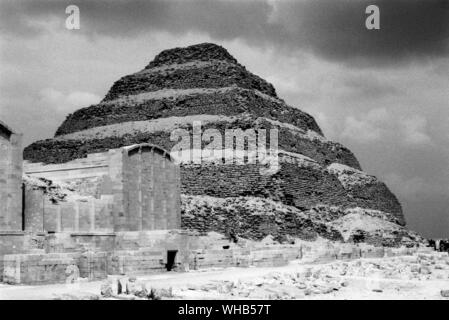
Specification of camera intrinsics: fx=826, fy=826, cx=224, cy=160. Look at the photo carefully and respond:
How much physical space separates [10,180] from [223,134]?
106 feet

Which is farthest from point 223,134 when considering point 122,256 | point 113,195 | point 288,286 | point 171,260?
point 288,286

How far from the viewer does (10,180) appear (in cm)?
2775

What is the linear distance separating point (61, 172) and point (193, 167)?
22400 mm

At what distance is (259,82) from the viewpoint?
2699 inches

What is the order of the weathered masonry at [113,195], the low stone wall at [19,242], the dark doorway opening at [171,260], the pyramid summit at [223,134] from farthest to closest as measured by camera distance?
the pyramid summit at [223,134]
the weathered masonry at [113,195]
the dark doorway opening at [171,260]
the low stone wall at [19,242]

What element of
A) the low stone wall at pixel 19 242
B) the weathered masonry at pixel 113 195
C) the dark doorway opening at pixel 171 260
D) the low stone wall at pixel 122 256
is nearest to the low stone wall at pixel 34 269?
the low stone wall at pixel 122 256

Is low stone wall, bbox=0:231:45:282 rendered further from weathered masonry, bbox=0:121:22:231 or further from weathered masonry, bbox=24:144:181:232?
weathered masonry, bbox=24:144:181:232

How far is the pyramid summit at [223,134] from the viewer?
180ft

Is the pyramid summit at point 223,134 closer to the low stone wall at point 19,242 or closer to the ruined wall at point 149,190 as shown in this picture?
the ruined wall at point 149,190

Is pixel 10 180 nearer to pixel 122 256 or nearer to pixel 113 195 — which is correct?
pixel 122 256

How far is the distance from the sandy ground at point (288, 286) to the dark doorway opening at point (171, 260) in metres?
1.93
